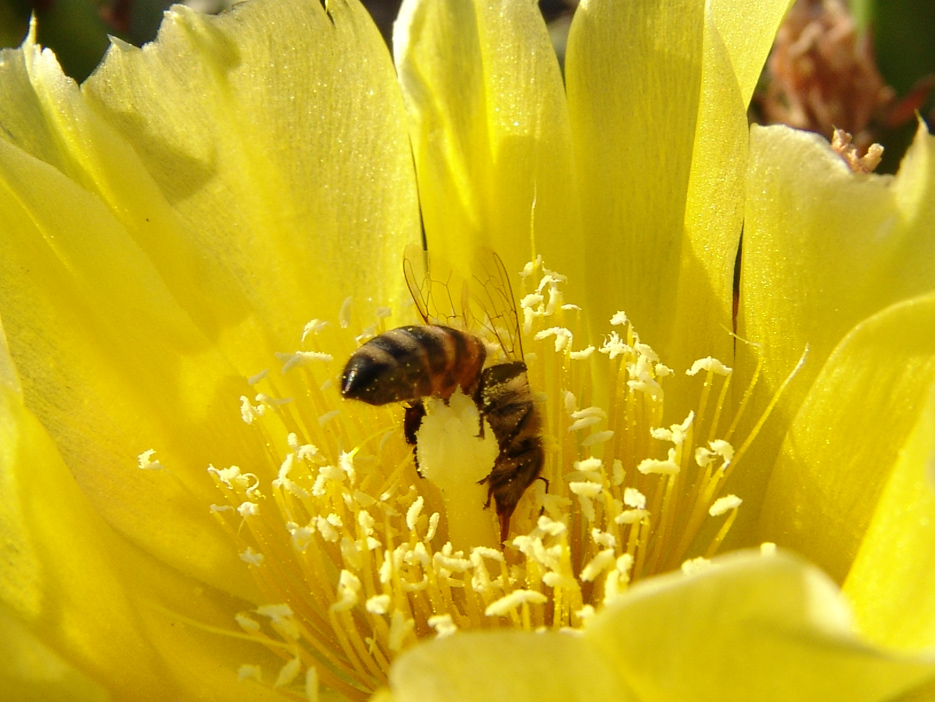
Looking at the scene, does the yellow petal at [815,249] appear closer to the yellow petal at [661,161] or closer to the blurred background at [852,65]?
the yellow petal at [661,161]

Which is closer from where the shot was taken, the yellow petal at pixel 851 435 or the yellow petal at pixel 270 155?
the yellow petal at pixel 851 435

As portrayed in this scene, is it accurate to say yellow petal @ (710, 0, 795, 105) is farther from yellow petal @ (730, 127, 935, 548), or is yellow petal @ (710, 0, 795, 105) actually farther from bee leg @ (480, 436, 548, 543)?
bee leg @ (480, 436, 548, 543)

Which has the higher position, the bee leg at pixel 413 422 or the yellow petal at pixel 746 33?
the yellow petal at pixel 746 33

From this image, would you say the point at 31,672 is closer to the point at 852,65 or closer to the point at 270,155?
the point at 270,155

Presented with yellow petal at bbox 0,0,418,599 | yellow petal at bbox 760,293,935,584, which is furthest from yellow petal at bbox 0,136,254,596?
yellow petal at bbox 760,293,935,584

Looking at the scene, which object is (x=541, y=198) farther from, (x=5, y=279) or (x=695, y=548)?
(x=5, y=279)

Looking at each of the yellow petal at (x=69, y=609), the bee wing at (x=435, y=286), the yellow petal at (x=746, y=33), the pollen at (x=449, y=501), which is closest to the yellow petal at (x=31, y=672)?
the yellow petal at (x=69, y=609)
